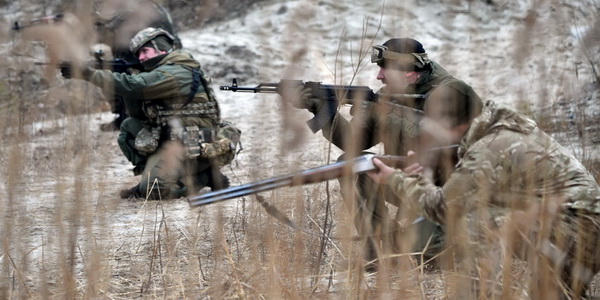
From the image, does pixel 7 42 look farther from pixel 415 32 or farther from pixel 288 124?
pixel 415 32

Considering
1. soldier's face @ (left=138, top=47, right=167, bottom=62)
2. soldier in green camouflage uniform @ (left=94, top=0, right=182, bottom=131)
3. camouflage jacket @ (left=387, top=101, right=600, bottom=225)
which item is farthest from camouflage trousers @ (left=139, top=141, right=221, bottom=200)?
camouflage jacket @ (left=387, top=101, right=600, bottom=225)

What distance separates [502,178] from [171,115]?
303 centimetres

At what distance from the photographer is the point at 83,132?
2.38 meters

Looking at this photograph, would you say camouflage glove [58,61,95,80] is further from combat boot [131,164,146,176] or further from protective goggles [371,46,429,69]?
protective goggles [371,46,429,69]

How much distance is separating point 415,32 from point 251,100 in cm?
189

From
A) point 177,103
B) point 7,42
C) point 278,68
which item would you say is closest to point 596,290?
point 7,42

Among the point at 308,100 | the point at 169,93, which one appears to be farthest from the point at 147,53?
the point at 308,100

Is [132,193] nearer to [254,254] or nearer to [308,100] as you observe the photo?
[308,100]

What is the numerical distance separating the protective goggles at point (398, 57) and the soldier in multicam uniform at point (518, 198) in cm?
99

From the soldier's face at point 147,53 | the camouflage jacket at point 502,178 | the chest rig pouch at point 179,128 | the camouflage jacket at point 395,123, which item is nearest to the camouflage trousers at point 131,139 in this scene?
the chest rig pouch at point 179,128

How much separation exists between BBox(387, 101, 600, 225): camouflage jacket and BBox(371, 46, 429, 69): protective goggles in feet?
3.30

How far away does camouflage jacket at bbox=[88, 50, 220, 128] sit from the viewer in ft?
16.1

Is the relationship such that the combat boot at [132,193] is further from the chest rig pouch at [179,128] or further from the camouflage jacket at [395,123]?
→ the camouflage jacket at [395,123]

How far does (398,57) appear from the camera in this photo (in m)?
3.54
